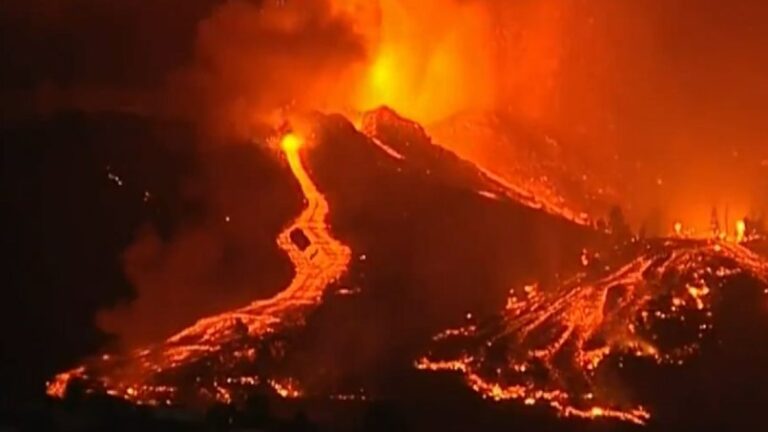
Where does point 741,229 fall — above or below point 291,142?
above

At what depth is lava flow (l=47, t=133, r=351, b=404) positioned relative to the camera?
92.5 ft

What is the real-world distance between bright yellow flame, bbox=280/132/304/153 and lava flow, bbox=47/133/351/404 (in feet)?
34.6

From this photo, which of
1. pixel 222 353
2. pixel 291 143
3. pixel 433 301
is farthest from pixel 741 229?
pixel 222 353

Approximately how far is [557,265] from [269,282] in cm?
1068

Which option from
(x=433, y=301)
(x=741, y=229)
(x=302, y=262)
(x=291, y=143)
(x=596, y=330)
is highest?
(x=741, y=229)

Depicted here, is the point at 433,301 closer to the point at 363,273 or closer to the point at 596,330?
the point at 363,273

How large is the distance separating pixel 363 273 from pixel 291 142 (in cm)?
1493

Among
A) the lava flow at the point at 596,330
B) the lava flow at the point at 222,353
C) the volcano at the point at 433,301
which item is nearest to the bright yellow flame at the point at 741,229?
the volcano at the point at 433,301

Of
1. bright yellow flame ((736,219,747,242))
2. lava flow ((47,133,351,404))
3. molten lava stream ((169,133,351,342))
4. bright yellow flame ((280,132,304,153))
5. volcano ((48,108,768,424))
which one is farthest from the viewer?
bright yellow flame ((736,219,747,242))

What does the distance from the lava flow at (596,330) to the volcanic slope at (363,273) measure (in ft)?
3.91

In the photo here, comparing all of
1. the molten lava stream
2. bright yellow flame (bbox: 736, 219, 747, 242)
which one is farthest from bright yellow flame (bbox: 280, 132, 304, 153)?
bright yellow flame (bbox: 736, 219, 747, 242)

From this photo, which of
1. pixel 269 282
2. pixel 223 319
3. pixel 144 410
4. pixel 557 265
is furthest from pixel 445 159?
pixel 144 410

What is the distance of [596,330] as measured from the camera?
4062 centimetres

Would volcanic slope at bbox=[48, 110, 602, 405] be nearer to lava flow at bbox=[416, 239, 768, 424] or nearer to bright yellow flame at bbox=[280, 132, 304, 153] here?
bright yellow flame at bbox=[280, 132, 304, 153]
